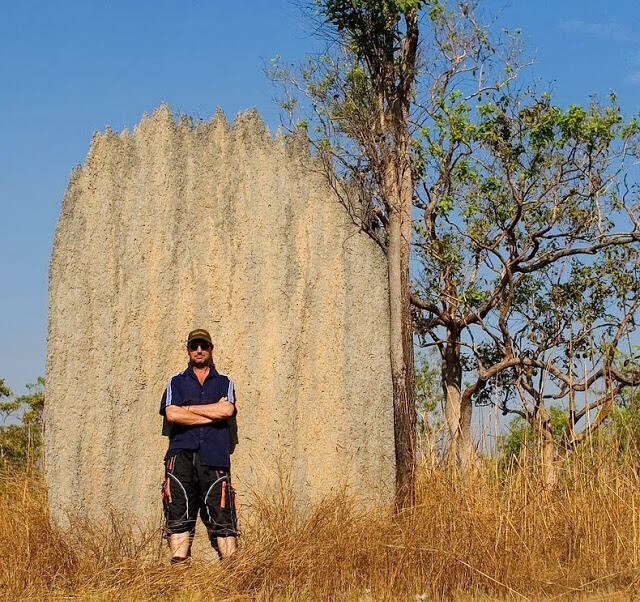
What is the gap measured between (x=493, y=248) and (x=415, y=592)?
5.92 meters

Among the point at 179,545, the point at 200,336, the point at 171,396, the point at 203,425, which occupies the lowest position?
the point at 179,545

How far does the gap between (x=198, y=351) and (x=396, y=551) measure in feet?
6.45

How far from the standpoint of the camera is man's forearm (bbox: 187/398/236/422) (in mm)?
6199

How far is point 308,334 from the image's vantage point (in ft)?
23.4

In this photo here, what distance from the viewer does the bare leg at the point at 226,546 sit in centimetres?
621

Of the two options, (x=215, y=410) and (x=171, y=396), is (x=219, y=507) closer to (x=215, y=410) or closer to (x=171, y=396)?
(x=215, y=410)

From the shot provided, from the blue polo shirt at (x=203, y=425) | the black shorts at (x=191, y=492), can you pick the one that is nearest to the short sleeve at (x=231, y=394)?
the blue polo shirt at (x=203, y=425)

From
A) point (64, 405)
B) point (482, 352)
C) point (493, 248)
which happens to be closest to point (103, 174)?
point (64, 405)

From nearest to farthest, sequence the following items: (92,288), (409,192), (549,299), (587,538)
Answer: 1. (587,538)
2. (92,288)
3. (409,192)
4. (549,299)

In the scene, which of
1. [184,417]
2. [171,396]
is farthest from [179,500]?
[171,396]

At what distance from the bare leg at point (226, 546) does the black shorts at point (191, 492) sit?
0.12ft

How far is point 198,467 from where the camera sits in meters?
6.21

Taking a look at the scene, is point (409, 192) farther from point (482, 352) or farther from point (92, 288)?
point (482, 352)

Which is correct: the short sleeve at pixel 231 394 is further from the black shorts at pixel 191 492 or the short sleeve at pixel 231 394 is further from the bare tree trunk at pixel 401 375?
the bare tree trunk at pixel 401 375
